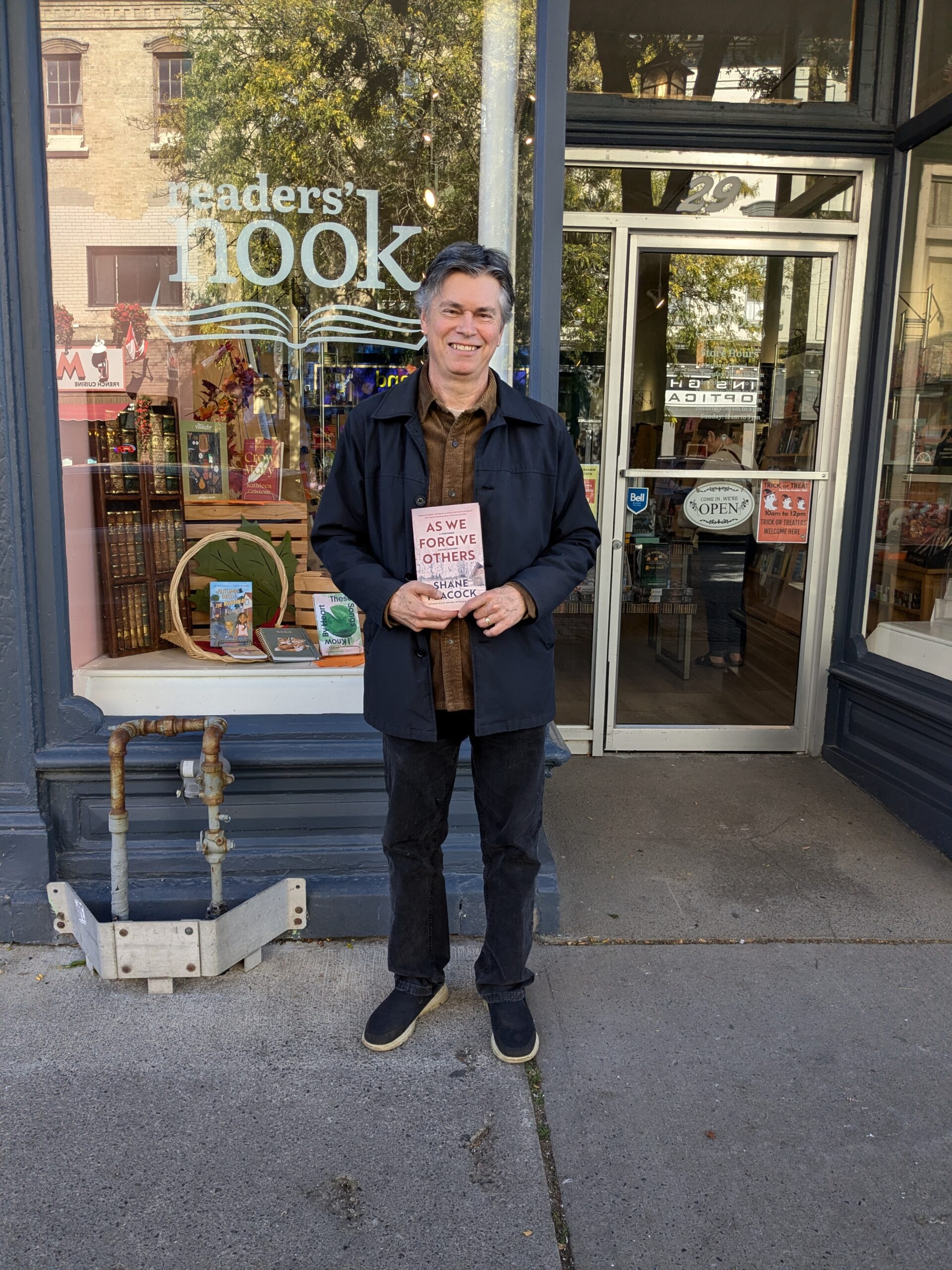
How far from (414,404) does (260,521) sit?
5.39 feet

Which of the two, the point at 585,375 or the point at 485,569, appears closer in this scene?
the point at 485,569

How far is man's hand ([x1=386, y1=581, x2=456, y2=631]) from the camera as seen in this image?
7.41 feet

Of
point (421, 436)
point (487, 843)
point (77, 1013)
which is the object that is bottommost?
point (77, 1013)

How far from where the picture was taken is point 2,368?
295 centimetres

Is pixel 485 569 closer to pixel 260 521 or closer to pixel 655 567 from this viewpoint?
pixel 260 521

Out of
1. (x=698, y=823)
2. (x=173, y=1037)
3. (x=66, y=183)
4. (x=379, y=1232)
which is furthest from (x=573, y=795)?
(x=66, y=183)

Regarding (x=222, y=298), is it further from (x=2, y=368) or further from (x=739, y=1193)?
(x=739, y=1193)

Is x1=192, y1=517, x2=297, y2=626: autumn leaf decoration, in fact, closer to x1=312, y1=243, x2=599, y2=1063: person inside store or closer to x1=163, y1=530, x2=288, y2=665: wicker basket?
x1=163, y1=530, x2=288, y2=665: wicker basket

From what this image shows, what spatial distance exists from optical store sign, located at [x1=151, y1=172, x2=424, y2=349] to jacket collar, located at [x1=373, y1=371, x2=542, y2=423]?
3.90 feet

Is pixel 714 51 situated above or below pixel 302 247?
above

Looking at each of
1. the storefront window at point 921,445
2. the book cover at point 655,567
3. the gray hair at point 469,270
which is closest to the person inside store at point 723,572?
the book cover at point 655,567

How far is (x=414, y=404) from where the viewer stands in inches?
95.1

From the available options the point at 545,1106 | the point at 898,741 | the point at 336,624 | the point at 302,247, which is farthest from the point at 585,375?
the point at 545,1106

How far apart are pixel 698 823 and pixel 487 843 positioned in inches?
71.9
